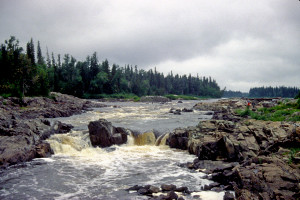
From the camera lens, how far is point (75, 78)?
107 meters

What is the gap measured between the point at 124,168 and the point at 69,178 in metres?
3.53

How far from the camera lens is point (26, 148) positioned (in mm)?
16328

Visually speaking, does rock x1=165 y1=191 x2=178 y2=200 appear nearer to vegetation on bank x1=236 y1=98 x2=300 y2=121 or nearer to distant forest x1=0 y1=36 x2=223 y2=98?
vegetation on bank x1=236 y1=98 x2=300 y2=121

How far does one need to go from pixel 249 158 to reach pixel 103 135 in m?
13.0

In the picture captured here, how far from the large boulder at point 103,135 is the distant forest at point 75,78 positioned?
29.5 meters

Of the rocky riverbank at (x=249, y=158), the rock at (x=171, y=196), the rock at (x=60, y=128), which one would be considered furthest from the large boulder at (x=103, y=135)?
the rock at (x=171, y=196)

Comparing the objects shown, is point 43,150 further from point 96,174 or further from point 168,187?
point 168,187

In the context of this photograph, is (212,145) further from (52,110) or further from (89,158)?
(52,110)

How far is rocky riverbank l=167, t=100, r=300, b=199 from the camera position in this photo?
28.6 ft

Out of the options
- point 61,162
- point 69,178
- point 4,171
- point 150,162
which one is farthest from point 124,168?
point 4,171

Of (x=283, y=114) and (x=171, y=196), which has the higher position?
(x=283, y=114)

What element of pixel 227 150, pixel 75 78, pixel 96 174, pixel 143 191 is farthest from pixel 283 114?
pixel 75 78

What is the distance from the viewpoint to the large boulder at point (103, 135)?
20.8 meters

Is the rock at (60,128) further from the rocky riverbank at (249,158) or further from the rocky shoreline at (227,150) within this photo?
the rocky riverbank at (249,158)
